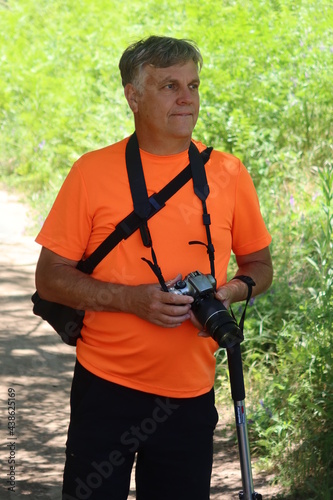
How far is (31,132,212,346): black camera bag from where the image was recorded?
259cm

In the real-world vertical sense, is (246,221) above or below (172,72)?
below

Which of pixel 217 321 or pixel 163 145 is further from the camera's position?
pixel 163 145

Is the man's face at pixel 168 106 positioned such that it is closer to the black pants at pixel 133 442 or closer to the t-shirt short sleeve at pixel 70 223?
the t-shirt short sleeve at pixel 70 223

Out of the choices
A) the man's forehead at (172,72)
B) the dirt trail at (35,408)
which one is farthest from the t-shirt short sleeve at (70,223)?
the dirt trail at (35,408)

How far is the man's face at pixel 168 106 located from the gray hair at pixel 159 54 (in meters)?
0.02

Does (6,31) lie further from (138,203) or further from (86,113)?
(138,203)

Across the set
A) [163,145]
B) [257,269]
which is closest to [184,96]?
[163,145]

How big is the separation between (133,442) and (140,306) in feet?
1.34

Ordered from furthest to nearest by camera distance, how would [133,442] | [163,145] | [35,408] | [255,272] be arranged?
1. [35,408]
2. [255,272]
3. [163,145]
4. [133,442]

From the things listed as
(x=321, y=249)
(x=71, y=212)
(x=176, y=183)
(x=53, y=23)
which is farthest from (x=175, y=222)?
(x=53, y=23)

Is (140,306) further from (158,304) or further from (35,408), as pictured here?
(35,408)

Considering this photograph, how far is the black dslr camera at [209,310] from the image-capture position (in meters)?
2.47

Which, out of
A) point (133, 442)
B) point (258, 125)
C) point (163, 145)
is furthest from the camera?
point (258, 125)

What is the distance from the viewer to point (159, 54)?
2676mm
